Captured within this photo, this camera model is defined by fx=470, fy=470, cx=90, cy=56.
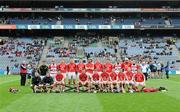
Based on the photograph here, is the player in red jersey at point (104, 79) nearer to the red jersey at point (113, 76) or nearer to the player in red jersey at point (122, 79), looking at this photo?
the red jersey at point (113, 76)

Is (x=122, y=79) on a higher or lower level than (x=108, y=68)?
lower

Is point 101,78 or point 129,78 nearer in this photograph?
point 101,78

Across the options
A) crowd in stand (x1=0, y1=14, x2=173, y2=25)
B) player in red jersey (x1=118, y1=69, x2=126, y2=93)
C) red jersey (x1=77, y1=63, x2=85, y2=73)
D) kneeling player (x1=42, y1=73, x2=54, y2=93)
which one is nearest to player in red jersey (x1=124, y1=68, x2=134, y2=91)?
player in red jersey (x1=118, y1=69, x2=126, y2=93)

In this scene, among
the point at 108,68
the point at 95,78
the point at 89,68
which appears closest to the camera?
the point at 95,78

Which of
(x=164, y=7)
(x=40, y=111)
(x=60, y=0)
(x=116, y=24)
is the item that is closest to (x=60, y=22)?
(x=60, y=0)

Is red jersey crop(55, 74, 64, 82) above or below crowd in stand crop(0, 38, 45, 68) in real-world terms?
below

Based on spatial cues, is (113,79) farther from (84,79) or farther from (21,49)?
(21,49)

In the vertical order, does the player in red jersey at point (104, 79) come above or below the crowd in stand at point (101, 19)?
below

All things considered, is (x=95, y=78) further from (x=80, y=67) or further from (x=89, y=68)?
(x=80, y=67)

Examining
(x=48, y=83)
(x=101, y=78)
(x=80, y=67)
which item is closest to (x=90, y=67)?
(x=80, y=67)

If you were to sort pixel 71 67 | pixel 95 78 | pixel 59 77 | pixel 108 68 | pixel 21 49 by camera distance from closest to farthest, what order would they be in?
pixel 59 77, pixel 95 78, pixel 108 68, pixel 71 67, pixel 21 49

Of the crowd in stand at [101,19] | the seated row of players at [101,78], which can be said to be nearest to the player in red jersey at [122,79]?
the seated row of players at [101,78]

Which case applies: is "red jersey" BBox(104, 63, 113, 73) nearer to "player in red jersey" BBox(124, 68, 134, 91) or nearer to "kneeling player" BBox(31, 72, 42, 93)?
"player in red jersey" BBox(124, 68, 134, 91)

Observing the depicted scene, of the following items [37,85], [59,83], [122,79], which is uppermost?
[122,79]
